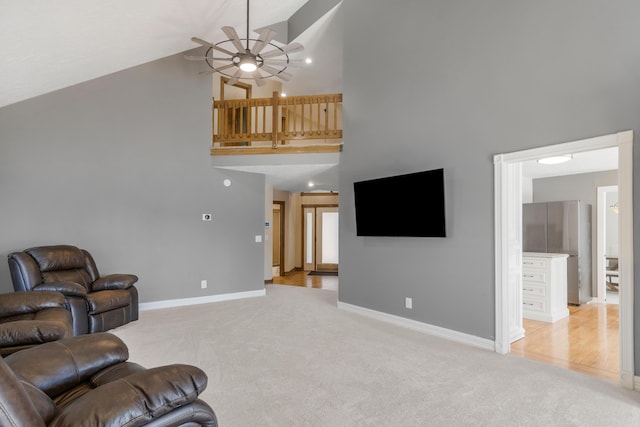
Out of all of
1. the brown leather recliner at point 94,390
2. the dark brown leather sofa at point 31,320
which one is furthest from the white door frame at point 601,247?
the dark brown leather sofa at point 31,320

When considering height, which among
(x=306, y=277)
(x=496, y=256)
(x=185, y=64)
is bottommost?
(x=306, y=277)

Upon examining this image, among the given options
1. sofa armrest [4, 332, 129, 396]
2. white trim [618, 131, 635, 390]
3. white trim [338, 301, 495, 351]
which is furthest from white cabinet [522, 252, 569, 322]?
sofa armrest [4, 332, 129, 396]

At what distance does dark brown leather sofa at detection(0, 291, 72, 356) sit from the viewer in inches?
87.8

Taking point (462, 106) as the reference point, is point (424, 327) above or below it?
Answer: below

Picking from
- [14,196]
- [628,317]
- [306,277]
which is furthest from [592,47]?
[306,277]

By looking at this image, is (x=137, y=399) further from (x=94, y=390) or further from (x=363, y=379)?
(x=363, y=379)

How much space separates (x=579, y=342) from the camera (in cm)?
389

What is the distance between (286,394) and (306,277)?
663cm

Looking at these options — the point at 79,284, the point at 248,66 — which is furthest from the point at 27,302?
the point at 248,66

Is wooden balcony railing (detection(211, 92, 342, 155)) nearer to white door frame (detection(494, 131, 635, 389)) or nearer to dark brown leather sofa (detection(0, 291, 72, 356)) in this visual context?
white door frame (detection(494, 131, 635, 389))

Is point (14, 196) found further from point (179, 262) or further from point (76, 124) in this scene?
point (179, 262)

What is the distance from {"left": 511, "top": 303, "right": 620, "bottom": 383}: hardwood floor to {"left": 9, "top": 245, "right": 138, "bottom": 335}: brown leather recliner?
14.8 feet

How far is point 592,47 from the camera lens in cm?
294

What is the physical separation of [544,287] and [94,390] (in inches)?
209
